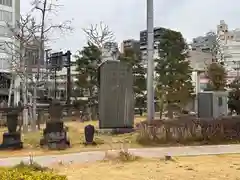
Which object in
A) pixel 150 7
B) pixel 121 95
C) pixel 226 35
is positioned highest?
pixel 226 35

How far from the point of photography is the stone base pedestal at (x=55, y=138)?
1261 cm

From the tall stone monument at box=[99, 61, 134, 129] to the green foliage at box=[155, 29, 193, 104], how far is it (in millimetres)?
17284

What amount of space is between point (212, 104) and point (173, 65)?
14915 mm

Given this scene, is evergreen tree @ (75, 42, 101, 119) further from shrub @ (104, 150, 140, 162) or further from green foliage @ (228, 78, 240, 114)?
shrub @ (104, 150, 140, 162)

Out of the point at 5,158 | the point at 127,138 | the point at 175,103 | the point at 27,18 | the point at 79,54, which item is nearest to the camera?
the point at 5,158

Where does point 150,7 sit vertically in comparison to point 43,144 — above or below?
above

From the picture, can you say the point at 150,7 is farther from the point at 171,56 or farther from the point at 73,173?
the point at 171,56

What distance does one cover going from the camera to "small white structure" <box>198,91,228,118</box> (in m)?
20.4

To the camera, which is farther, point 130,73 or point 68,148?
point 130,73

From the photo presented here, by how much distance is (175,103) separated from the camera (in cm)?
3300

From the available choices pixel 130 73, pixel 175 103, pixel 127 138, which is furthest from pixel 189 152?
pixel 175 103

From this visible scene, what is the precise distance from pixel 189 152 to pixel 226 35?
245 feet

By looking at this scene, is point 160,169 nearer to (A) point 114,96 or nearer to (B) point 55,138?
(B) point 55,138

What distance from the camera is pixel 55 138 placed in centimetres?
1271
